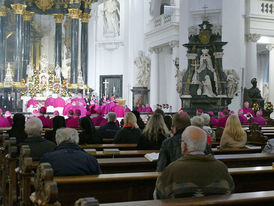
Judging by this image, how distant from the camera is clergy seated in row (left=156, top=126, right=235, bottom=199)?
11.3 feet

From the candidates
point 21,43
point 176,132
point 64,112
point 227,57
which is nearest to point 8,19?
point 21,43

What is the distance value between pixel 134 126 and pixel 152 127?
1610 millimetres

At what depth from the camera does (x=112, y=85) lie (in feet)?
99.0

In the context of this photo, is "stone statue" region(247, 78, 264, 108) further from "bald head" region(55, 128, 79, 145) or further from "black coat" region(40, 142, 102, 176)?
"black coat" region(40, 142, 102, 176)

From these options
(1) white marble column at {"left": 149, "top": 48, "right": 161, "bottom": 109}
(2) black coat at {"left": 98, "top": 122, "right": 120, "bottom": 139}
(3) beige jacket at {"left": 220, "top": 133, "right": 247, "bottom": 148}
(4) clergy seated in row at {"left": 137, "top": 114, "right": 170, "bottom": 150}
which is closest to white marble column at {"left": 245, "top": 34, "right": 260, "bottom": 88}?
(1) white marble column at {"left": 149, "top": 48, "right": 161, "bottom": 109}

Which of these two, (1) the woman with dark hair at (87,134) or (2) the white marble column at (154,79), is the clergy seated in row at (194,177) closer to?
(1) the woman with dark hair at (87,134)

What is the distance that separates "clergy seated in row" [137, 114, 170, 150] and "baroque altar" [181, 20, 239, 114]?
10763 millimetres

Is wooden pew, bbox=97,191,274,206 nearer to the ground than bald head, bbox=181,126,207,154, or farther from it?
nearer to the ground

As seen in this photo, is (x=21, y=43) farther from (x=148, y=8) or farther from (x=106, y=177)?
(x=106, y=177)

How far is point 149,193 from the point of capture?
4594 millimetres

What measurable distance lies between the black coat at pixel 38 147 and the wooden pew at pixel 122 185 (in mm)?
1649

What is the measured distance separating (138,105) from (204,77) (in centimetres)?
926

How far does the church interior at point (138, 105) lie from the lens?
12.0 feet

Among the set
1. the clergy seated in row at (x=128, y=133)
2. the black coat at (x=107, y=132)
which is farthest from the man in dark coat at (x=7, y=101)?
the clergy seated in row at (x=128, y=133)
